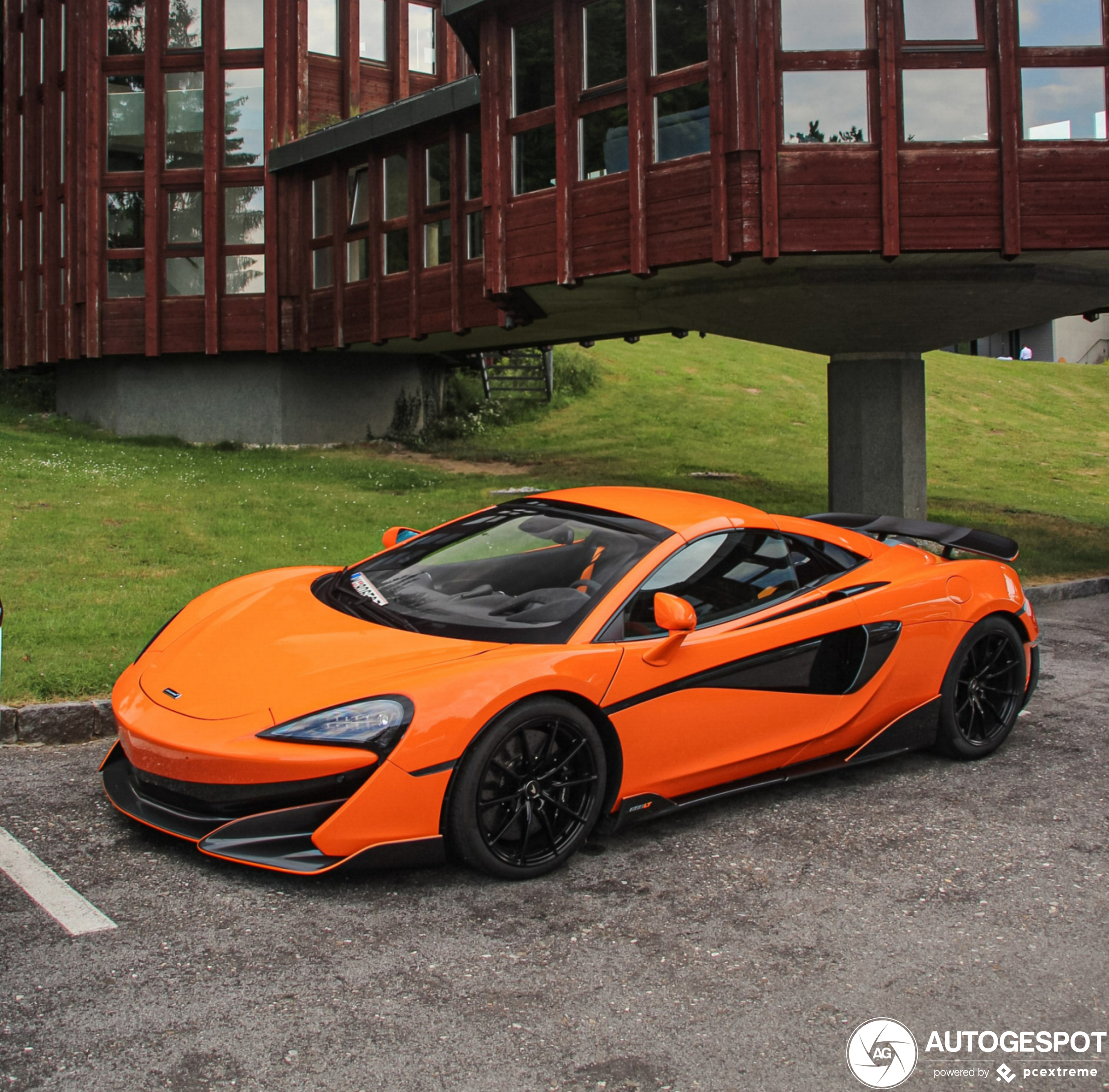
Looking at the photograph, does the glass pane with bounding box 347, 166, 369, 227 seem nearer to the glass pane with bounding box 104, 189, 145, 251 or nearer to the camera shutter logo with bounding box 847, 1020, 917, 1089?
the glass pane with bounding box 104, 189, 145, 251

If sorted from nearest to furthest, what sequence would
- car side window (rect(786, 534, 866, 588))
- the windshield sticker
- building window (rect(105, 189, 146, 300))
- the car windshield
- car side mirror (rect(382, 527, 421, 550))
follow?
the car windshield
the windshield sticker
car side window (rect(786, 534, 866, 588))
car side mirror (rect(382, 527, 421, 550))
building window (rect(105, 189, 146, 300))

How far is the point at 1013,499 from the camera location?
20.6 meters

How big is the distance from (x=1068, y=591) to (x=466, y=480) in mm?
9824

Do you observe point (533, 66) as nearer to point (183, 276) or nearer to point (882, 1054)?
point (183, 276)

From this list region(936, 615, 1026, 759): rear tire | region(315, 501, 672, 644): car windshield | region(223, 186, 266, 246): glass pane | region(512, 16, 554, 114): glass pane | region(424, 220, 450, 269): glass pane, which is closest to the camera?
region(315, 501, 672, 644): car windshield

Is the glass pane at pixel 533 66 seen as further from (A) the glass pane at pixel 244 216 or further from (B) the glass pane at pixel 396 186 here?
(A) the glass pane at pixel 244 216

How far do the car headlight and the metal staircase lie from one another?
81.0 ft

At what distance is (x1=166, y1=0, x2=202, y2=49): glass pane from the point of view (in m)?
22.0

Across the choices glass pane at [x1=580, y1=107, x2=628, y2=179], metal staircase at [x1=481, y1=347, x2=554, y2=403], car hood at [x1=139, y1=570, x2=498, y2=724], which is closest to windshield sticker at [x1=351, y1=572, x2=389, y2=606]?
car hood at [x1=139, y1=570, x2=498, y2=724]

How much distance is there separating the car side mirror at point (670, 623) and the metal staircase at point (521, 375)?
24.1m

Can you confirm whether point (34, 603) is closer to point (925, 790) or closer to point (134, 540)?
point (134, 540)

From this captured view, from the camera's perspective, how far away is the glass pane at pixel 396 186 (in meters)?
20.8

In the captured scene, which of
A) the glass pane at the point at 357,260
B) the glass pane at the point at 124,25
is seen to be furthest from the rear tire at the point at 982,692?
the glass pane at the point at 124,25

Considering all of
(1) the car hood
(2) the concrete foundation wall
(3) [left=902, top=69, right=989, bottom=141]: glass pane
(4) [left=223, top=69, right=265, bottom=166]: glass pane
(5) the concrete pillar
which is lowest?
A: (1) the car hood
